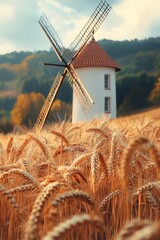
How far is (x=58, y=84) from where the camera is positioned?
22.3m

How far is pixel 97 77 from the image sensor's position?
26188mm

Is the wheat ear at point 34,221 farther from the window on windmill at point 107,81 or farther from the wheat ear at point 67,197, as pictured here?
the window on windmill at point 107,81

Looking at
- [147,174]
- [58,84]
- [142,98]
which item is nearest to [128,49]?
[142,98]

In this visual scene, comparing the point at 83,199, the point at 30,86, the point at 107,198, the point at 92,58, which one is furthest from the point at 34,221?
the point at 30,86

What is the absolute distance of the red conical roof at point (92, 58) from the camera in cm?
2617

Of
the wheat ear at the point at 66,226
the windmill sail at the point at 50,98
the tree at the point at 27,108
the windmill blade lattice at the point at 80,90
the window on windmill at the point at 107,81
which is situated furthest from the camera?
the tree at the point at 27,108

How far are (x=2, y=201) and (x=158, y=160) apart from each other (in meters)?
1.29

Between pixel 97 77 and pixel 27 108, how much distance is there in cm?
2417

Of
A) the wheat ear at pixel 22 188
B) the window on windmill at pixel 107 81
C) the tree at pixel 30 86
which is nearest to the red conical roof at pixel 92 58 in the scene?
the window on windmill at pixel 107 81

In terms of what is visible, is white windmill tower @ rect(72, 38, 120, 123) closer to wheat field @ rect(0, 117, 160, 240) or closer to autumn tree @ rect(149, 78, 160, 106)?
autumn tree @ rect(149, 78, 160, 106)

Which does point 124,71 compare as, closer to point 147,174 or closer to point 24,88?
point 24,88

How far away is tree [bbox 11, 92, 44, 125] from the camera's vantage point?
4650 centimetres

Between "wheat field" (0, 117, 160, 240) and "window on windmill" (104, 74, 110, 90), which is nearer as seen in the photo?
"wheat field" (0, 117, 160, 240)

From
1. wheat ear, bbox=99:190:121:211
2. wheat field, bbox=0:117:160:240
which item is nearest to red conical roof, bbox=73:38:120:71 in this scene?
wheat field, bbox=0:117:160:240
